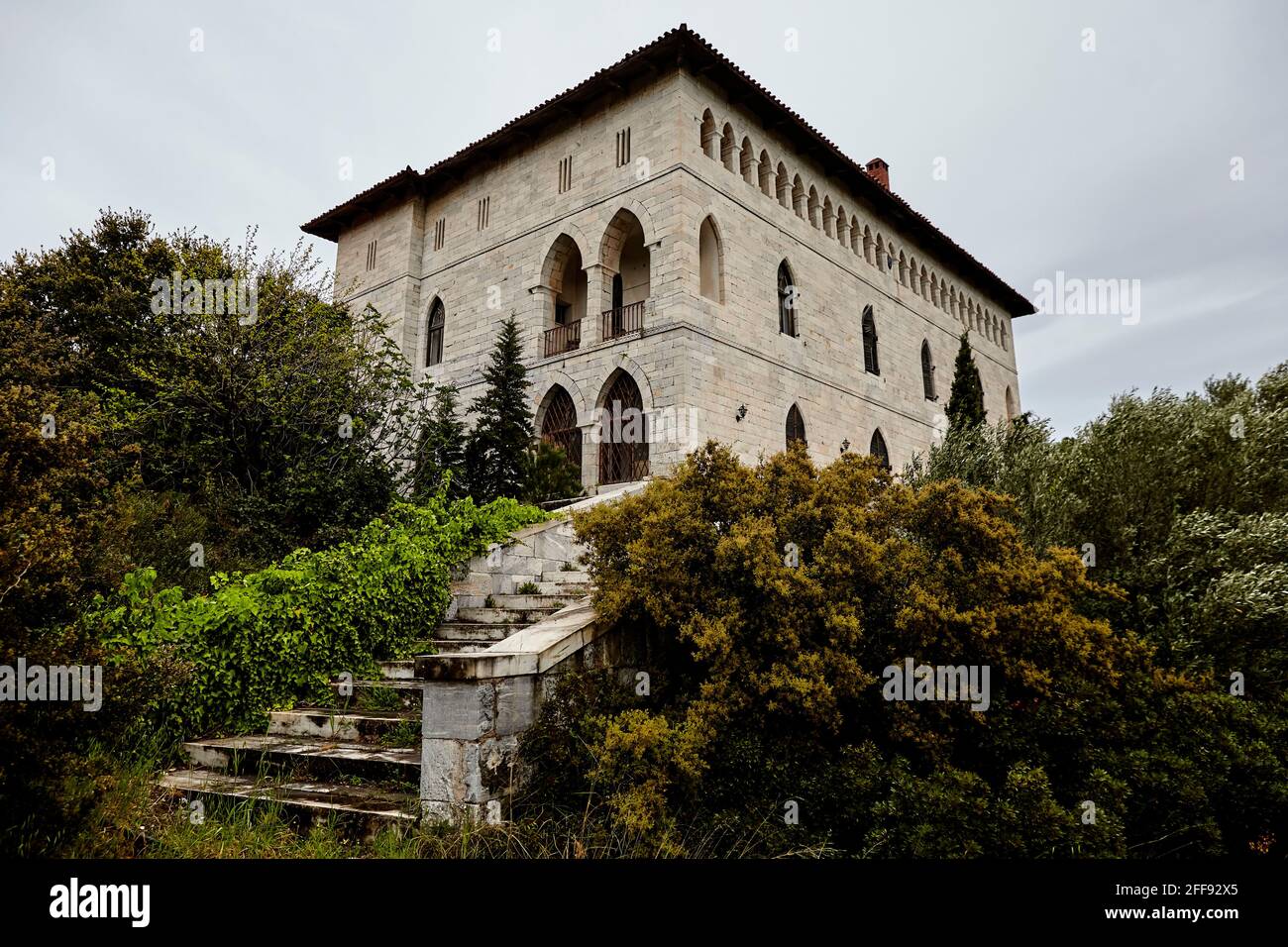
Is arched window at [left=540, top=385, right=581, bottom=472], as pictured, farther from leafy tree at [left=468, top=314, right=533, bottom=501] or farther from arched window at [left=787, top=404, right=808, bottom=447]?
arched window at [left=787, top=404, right=808, bottom=447]

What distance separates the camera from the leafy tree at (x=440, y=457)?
428 inches

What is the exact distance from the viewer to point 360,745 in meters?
5.27

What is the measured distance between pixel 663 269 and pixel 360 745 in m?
10.8

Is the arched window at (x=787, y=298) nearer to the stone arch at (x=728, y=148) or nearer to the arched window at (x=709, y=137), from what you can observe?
the stone arch at (x=728, y=148)

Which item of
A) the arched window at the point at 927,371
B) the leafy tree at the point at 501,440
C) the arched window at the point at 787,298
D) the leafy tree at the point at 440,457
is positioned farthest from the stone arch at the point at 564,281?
the arched window at the point at 927,371

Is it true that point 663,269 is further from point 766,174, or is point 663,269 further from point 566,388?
point 766,174

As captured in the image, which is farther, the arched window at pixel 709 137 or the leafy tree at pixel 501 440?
the arched window at pixel 709 137

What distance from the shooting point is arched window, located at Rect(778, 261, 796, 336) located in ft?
54.3

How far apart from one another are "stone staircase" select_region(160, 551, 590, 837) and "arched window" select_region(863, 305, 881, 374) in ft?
46.7

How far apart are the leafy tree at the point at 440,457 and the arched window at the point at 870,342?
11681mm

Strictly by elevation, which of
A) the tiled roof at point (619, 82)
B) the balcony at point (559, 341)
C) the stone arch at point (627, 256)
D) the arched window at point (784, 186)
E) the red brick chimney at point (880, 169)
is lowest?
the balcony at point (559, 341)
